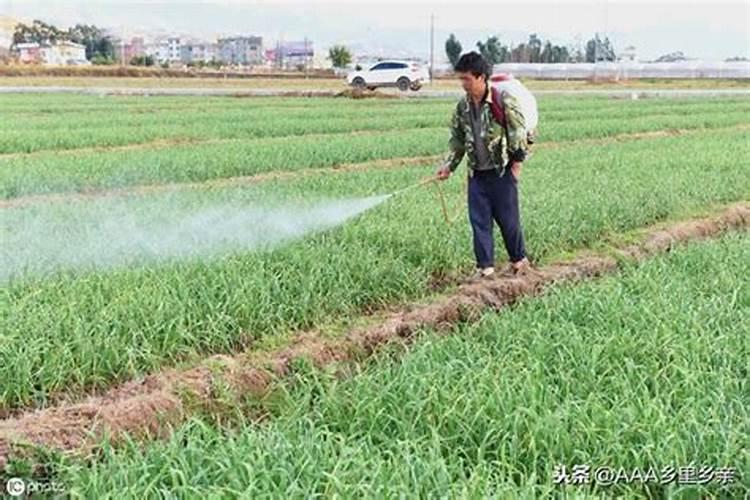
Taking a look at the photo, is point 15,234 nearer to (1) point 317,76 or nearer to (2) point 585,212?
(2) point 585,212

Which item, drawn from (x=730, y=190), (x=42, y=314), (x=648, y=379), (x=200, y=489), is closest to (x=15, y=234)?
(x=42, y=314)

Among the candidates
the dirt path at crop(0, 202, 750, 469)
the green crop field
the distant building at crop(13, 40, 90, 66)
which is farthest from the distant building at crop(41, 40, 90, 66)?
the dirt path at crop(0, 202, 750, 469)

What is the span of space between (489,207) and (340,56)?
59.5 m

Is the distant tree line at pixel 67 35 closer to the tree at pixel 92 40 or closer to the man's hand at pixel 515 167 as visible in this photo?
the tree at pixel 92 40

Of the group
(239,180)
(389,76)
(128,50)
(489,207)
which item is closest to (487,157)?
(489,207)

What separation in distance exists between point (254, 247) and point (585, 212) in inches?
142

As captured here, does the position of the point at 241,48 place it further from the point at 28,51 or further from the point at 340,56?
the point at 340,56

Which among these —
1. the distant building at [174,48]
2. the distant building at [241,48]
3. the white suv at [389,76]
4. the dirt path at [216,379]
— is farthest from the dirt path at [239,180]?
the distant building at [174,48]

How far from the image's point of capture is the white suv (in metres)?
38.7

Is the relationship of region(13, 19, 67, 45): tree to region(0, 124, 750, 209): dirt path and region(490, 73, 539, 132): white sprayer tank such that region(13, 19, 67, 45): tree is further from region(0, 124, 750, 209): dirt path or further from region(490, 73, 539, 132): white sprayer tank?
region(490, 73, 539, 132): white sprayer tank

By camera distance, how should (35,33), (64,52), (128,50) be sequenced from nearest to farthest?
(64,52)
(35,33)
(128,50)

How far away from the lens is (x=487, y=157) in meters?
6.21

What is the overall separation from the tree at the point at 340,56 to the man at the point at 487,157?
193ft

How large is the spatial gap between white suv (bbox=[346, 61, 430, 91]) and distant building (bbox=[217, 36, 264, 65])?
74826 millimetres
